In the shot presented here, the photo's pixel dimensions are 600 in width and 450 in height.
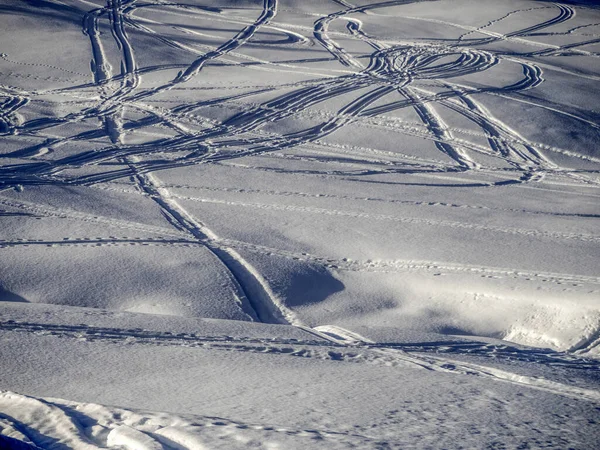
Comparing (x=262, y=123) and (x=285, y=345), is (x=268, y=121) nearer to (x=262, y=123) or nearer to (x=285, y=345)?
(x=262, y=123)

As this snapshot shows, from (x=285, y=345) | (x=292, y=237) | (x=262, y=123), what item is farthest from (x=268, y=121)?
(x=285, y=345)

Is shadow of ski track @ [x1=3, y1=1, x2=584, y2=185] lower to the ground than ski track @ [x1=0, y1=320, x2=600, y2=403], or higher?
higher

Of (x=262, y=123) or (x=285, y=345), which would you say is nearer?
(x=285, y=345)

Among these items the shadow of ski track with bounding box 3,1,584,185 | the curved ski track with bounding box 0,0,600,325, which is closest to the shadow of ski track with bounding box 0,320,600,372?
the curved ski track with bounding box 0,0,600,325

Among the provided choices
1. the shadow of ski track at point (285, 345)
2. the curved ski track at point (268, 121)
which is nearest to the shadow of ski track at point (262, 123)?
the curved ski track at point (268, 121)

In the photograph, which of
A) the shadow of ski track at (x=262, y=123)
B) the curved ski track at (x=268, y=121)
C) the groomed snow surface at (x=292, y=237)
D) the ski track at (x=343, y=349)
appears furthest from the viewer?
the shadow of ski track at (x=262, y=123)

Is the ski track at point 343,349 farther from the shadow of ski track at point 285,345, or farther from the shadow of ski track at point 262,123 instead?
the shadow of ski track at point 262,123

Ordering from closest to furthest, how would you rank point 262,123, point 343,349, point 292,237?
point 343,349 → point 292,237 → point 262,123

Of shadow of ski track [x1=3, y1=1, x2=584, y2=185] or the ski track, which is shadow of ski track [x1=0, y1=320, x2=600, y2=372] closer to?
the ski track

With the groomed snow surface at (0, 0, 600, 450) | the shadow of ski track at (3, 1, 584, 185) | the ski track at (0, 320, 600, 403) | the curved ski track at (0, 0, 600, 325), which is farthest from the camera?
the shadow of ski track at (3, 1, 584, 185)
